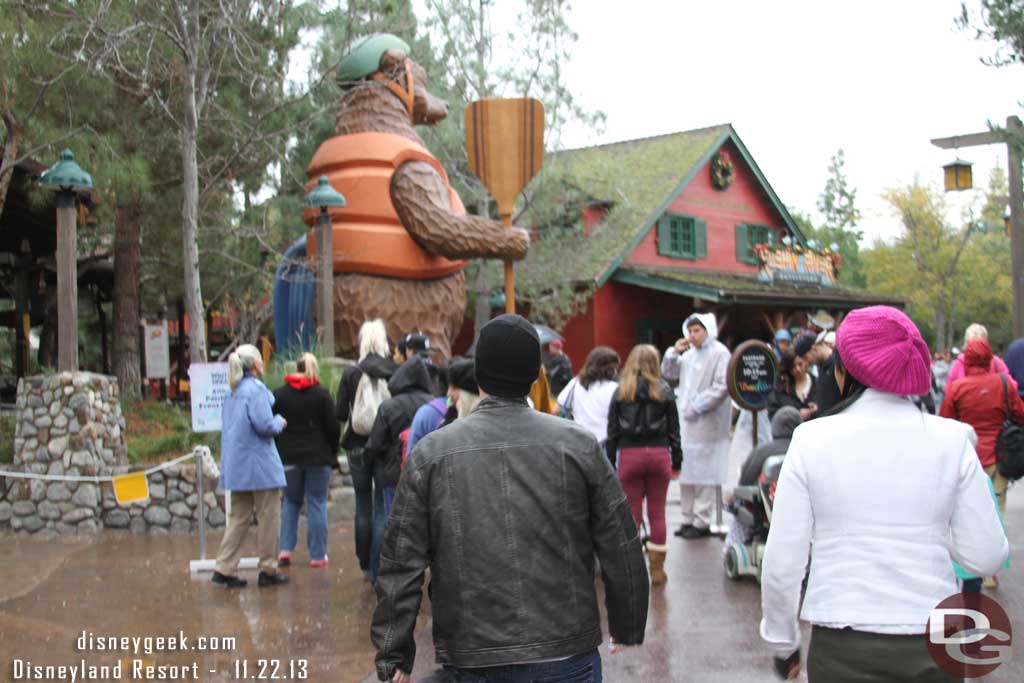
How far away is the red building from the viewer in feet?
65.7

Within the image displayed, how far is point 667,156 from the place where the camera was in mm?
26141

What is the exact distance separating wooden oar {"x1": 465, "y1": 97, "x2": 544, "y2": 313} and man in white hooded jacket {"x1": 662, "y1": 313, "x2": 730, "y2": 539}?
6.88ft

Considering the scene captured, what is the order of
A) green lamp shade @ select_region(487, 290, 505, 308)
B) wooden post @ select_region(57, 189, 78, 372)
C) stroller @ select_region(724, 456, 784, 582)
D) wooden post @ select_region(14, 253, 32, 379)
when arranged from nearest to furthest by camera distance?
1. stroller @ select_region(724, 456, 784, 582)
2. wooden post @ select_region(57, 189, 78, 372)
3. wooden post @ select_region(14, 253, 32, 379)
4. green lamp shade @ select_region(487, 290, 505, 308)

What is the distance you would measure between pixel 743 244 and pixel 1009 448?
69.1 feet

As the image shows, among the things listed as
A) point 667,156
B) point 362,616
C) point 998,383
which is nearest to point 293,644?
point 362,616

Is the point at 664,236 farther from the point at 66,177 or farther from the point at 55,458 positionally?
the point at 55,458

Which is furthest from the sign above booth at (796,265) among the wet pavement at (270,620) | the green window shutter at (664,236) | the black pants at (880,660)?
the black pants at (880,660)

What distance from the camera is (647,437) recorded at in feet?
21.5

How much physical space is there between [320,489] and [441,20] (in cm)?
1234

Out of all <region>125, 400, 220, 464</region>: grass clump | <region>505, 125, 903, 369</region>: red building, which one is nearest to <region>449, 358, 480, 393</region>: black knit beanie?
<region>125, 400, 220, 464</region>: grass clump

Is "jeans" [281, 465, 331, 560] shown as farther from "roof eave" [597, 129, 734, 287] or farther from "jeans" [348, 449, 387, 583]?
"roof eave" [597, 129, 734, 287]

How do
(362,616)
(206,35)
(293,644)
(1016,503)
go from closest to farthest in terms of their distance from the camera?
(293,644) → (362,616) → (1016,503) → (206,35)

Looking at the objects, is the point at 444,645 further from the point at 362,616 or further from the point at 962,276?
the point at 962,276

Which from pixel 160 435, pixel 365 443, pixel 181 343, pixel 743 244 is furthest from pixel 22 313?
pixel 743 244
